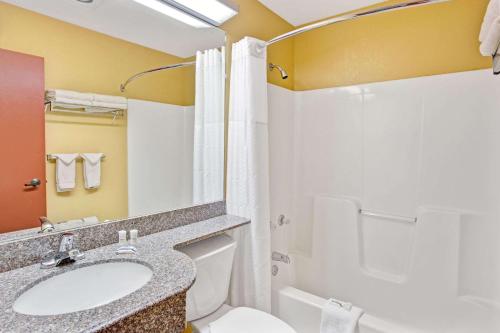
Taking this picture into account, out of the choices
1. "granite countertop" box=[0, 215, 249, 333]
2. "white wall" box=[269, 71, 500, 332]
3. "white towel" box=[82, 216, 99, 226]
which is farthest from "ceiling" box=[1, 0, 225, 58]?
"granite countertop" box=[0, 215, 249, 333]

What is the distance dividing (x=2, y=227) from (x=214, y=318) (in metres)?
1.05

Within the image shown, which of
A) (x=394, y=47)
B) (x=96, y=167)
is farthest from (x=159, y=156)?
(x=394, y=47)

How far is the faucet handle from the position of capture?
3.63 ft

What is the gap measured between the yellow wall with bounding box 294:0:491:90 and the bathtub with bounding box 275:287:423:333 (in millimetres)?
1638

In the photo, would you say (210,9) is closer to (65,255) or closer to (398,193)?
(65,255)

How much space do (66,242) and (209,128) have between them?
3.40ft

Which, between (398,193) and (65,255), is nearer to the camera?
(65,255)

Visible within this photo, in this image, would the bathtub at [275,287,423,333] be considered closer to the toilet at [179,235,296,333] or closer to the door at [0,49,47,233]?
the toilet at [179,235,296,333]

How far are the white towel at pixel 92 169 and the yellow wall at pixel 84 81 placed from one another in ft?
0.07

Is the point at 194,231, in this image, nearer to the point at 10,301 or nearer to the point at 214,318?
the point at 214,318

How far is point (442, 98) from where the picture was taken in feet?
5.99

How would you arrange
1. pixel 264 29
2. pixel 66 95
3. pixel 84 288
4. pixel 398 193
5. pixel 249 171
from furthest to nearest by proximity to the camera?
pixel 264 29 < pixel 398 193 < pixel 249 171 < pixel 66 95 < pixel 84 288

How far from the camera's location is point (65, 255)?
109cm

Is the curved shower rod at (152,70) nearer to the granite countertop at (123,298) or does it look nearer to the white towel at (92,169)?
the white towel at (92,169)
